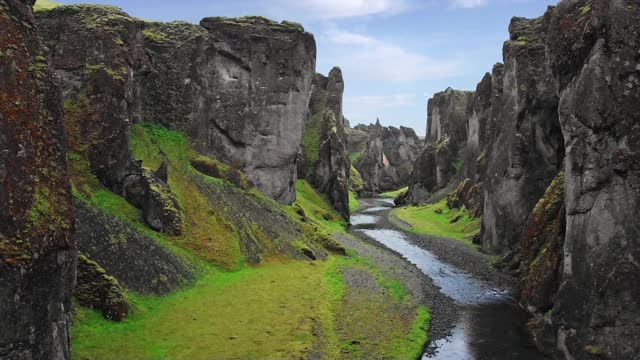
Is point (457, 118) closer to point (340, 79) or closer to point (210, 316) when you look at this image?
point (340, 79)

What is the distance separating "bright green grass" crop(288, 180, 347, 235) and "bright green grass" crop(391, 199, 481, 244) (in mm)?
14545

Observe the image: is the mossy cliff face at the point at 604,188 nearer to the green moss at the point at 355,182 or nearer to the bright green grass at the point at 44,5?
the bright green grass at the point at 44,5

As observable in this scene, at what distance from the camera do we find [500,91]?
72.4 meters

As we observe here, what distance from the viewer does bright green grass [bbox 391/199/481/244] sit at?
82062mm

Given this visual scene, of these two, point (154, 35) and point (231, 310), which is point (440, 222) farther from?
point (231, 310)

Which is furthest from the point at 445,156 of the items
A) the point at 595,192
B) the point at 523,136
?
the point at 595,192

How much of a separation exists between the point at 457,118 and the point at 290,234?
91116 mm

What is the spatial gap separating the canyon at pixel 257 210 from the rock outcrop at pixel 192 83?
220mm

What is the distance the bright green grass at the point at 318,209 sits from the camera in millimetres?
82200

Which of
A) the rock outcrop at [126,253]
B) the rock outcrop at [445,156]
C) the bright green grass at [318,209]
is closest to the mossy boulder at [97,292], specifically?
the rock outcrop at [126,253]

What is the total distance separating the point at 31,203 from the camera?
65.8 ft

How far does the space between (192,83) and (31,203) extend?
44.3 meters

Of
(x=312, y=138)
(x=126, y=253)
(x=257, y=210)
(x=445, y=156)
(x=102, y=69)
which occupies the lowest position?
(x=126, y=253)

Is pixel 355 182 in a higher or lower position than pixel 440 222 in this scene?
higher
